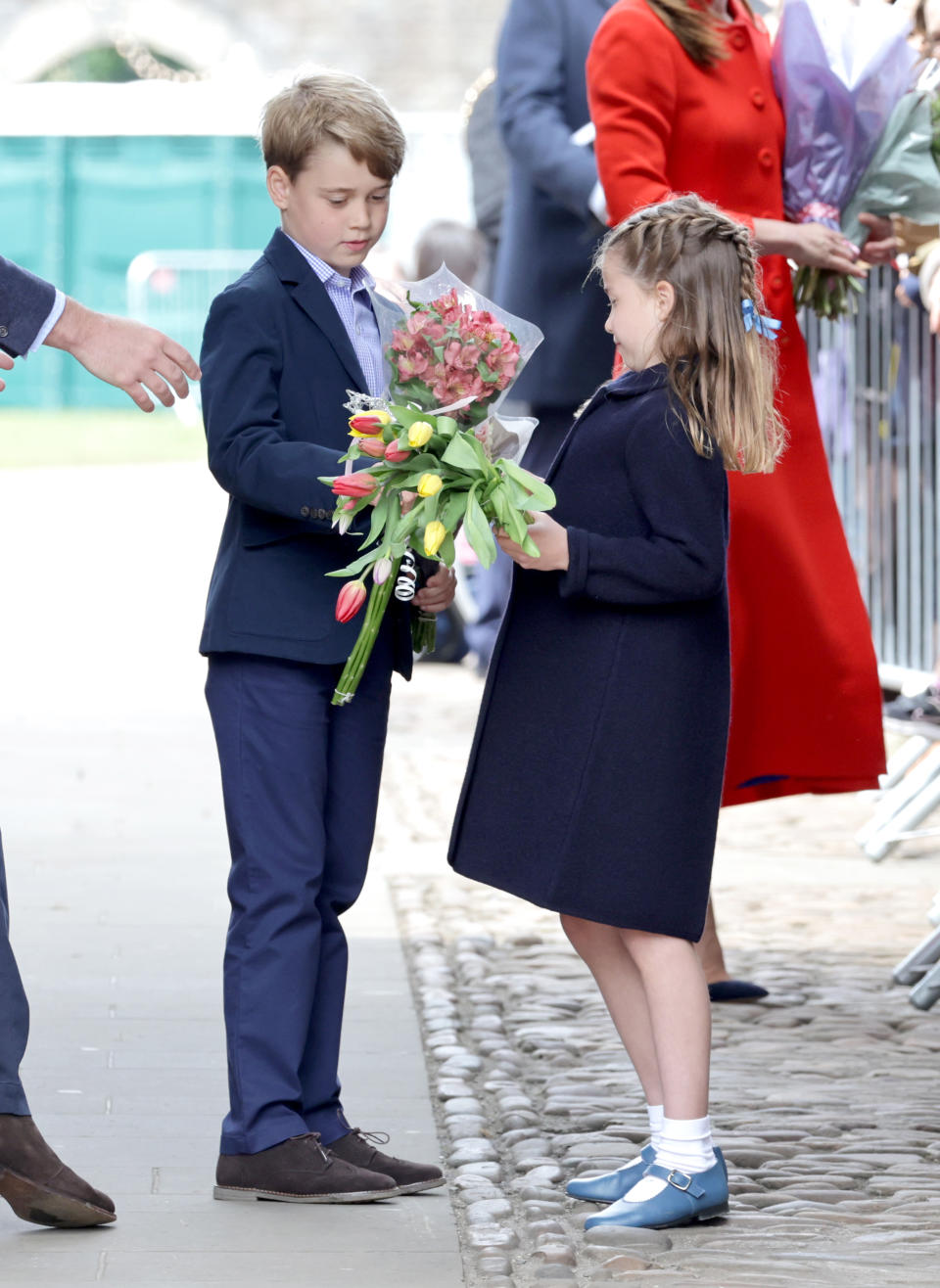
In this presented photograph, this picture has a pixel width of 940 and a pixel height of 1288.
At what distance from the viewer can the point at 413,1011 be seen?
495 centimetres

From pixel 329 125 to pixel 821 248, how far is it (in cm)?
137

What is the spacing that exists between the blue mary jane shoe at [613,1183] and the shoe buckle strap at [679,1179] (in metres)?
0.09

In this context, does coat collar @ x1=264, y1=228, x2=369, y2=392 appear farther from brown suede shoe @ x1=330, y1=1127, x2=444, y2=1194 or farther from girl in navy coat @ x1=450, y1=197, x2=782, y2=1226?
brown suede shoe @ x1=330, y1=1127, x2=444, y2=1194

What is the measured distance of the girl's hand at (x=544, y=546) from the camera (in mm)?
3355

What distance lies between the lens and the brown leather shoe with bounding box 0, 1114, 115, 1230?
3.38m

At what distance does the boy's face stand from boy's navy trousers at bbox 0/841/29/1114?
1.09 meters

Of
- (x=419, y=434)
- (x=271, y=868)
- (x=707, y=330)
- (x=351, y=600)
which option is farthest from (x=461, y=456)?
(x=271, y=868)

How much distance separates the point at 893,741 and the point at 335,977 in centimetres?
555

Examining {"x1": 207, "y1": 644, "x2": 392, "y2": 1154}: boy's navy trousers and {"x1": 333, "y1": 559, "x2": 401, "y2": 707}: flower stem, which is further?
{"x1": 207, "y1": 644, "x2": 392, "y2": 1154}: boy's navy trousers

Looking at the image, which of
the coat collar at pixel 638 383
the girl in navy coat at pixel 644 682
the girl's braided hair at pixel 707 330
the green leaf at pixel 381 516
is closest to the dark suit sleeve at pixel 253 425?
the green leaf at pixel 381 516

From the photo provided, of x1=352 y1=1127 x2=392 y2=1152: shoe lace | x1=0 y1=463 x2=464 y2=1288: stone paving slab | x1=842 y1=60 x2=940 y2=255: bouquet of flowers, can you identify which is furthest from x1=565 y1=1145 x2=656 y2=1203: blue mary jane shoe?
x1=842 y1=60 x2=940 y2=255: bouquet of flowers

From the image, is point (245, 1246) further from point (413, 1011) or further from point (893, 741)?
point (893, 741)

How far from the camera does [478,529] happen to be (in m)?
3.23

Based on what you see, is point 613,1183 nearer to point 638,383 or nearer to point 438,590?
point 438,590
